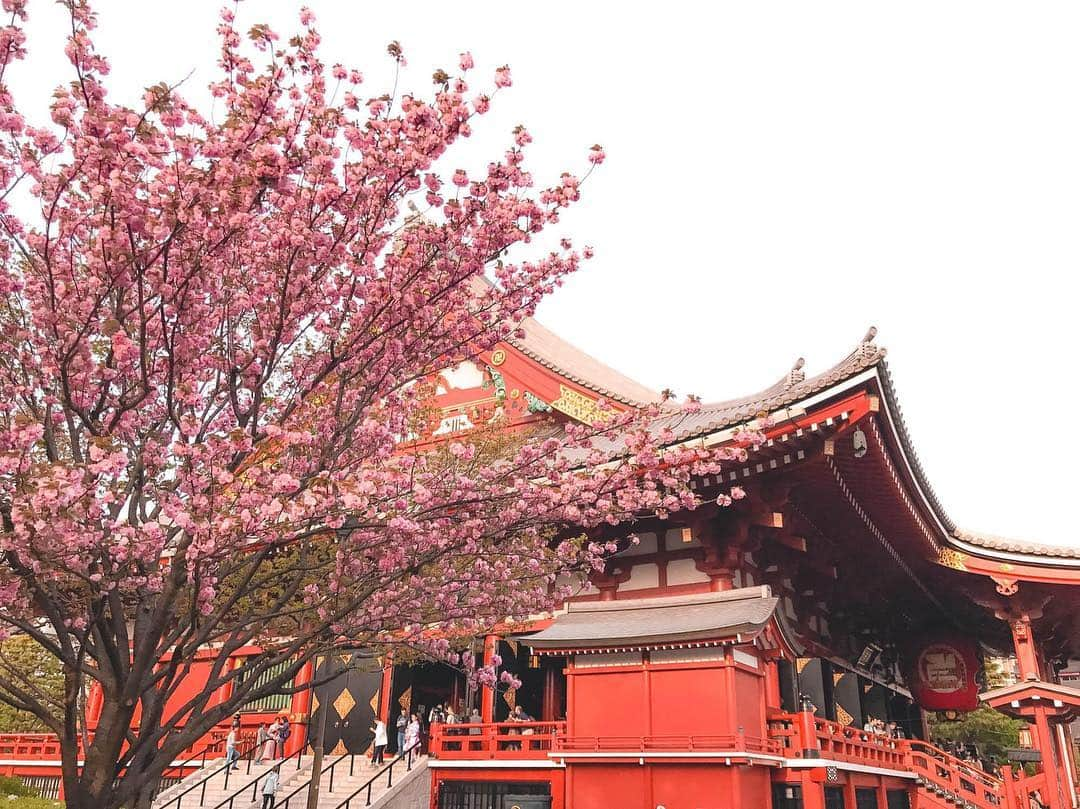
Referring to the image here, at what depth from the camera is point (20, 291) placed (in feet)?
22.5

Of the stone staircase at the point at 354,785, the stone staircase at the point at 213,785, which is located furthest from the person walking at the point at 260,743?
the stone staircase at the point at 354,785

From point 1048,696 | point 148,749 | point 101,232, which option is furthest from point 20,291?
point 1048,696

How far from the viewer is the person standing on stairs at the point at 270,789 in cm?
1383

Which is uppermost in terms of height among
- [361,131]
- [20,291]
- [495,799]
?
[361,131]

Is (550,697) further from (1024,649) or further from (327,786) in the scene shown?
(1024,649)

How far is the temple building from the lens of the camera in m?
11.7

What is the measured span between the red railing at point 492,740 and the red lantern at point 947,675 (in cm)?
1144

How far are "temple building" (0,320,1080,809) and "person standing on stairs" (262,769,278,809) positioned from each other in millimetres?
1546

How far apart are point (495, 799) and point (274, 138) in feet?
36.7

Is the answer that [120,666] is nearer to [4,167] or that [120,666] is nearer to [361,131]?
[4,167]

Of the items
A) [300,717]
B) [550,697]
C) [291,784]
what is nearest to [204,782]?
[291,784]

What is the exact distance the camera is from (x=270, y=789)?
13.9m

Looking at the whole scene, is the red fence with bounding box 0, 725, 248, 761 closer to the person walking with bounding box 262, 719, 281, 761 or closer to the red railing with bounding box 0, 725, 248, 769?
the red railing with bounding box 0, 725, 248, 769

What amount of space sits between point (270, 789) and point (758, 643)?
8.64m
